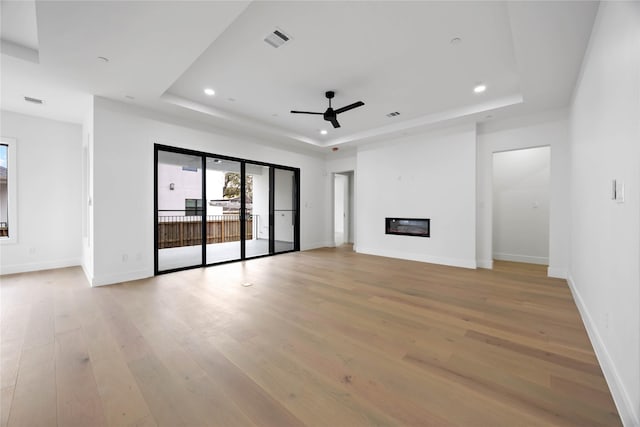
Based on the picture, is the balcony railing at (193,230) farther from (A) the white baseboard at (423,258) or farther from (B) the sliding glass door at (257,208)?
(A) the white baseboard at (423,258)

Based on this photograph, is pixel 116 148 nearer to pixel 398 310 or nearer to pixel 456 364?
pixel 398 310

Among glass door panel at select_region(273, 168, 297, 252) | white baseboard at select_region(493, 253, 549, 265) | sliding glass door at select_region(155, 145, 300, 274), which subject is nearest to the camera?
sliding glass door at select_region(155, 145, 300, 274)

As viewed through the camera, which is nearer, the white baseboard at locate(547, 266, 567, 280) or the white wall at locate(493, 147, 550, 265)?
the white baseboard at locate(547, 266, 567, 280)

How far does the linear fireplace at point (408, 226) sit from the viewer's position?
583 cm

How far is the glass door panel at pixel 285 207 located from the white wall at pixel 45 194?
4131mm

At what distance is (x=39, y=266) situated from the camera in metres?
4.74

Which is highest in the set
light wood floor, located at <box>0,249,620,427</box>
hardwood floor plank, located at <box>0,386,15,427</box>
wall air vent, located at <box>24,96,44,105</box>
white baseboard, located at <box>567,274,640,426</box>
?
wall air vent, located at <box>24,96,44,105</box>

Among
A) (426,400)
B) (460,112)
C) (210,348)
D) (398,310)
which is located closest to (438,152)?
(460,112)

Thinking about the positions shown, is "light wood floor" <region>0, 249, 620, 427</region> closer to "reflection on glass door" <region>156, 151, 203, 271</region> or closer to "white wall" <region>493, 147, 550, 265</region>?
"reflection on glass door" <region>156, 151, 203, 271</region>

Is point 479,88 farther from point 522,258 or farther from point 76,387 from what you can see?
point 76,387

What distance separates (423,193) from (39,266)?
25.6 feet

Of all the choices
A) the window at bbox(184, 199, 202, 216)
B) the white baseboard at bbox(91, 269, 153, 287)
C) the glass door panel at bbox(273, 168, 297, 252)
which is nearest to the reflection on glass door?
the window at bbox(184, 199, 202, 216)

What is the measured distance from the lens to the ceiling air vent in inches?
106

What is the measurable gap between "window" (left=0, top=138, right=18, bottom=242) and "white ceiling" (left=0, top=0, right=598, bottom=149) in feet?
2.60
